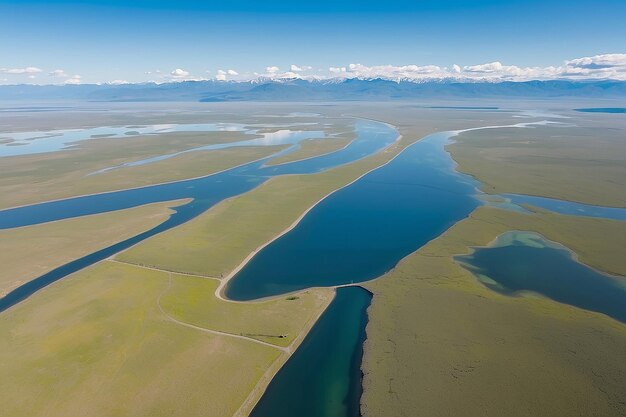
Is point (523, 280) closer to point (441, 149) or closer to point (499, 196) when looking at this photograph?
point (499, 196)

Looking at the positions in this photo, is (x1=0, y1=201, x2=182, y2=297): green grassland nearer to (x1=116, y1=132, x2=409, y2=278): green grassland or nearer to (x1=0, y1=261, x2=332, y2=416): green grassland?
(x1=116, y1=132, x2=409, y2=278): green grassland

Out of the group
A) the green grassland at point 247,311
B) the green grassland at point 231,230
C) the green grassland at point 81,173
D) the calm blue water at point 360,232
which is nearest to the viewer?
the green grassland at point 247,311

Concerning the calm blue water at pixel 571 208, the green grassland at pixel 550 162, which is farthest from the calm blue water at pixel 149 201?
the calm blue water at pixel 571 208

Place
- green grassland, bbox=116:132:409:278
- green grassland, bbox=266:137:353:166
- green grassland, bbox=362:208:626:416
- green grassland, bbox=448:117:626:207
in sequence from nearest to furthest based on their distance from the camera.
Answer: green grassland, bbox=362:208:626:416
green grassland, bbox=116:132:409:278
green grassland, bbox=448:117:626:207
green grassland, bbox=266:137:353:166

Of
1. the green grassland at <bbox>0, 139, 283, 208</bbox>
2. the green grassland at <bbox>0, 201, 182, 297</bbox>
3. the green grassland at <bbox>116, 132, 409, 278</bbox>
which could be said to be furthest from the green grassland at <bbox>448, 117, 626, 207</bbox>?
the green grassland at <bbox>0, 201, 182, 297</bbox>

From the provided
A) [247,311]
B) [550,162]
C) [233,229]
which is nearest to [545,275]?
[247,311]

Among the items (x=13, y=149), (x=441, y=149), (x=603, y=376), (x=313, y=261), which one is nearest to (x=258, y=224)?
(x=313, y=261)

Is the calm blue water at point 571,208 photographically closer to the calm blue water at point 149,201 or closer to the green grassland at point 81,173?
the calm blue water at point 149,201
